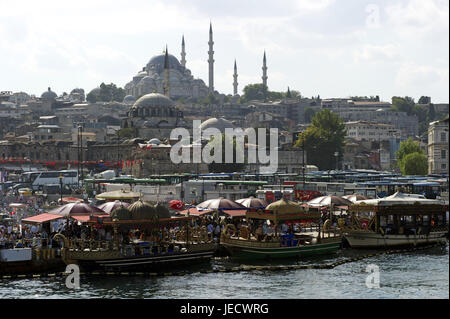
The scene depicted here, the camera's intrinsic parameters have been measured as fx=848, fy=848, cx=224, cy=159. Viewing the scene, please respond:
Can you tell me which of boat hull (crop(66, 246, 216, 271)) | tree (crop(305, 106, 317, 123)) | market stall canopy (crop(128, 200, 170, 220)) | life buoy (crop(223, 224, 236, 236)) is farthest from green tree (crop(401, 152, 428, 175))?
tree (crop(305, 106, 317, 123))

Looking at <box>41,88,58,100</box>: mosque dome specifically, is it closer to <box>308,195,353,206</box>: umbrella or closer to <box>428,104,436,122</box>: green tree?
<box>428,104,436,122</box>: green tree

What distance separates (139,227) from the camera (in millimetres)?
27281

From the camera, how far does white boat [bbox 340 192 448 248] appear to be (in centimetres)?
3334

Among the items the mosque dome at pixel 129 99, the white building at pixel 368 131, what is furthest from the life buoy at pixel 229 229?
the mosque dome at pixel 129 99

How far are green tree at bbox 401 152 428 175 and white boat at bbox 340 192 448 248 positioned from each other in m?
43.2

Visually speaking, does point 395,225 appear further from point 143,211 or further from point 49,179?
point 49,179

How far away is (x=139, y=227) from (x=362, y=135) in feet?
351

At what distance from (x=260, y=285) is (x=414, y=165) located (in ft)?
182

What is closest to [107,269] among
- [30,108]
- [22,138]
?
[22,138]

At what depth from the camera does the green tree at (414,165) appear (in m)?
77.4

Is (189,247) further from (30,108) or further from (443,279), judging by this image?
(30,108)

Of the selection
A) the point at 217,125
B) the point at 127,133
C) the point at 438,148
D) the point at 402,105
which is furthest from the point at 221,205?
the point at 402,105

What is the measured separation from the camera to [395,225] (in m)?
34.0

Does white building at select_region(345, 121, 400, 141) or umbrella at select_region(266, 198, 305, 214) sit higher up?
white building at select_region(345, 121, 400, 141)
